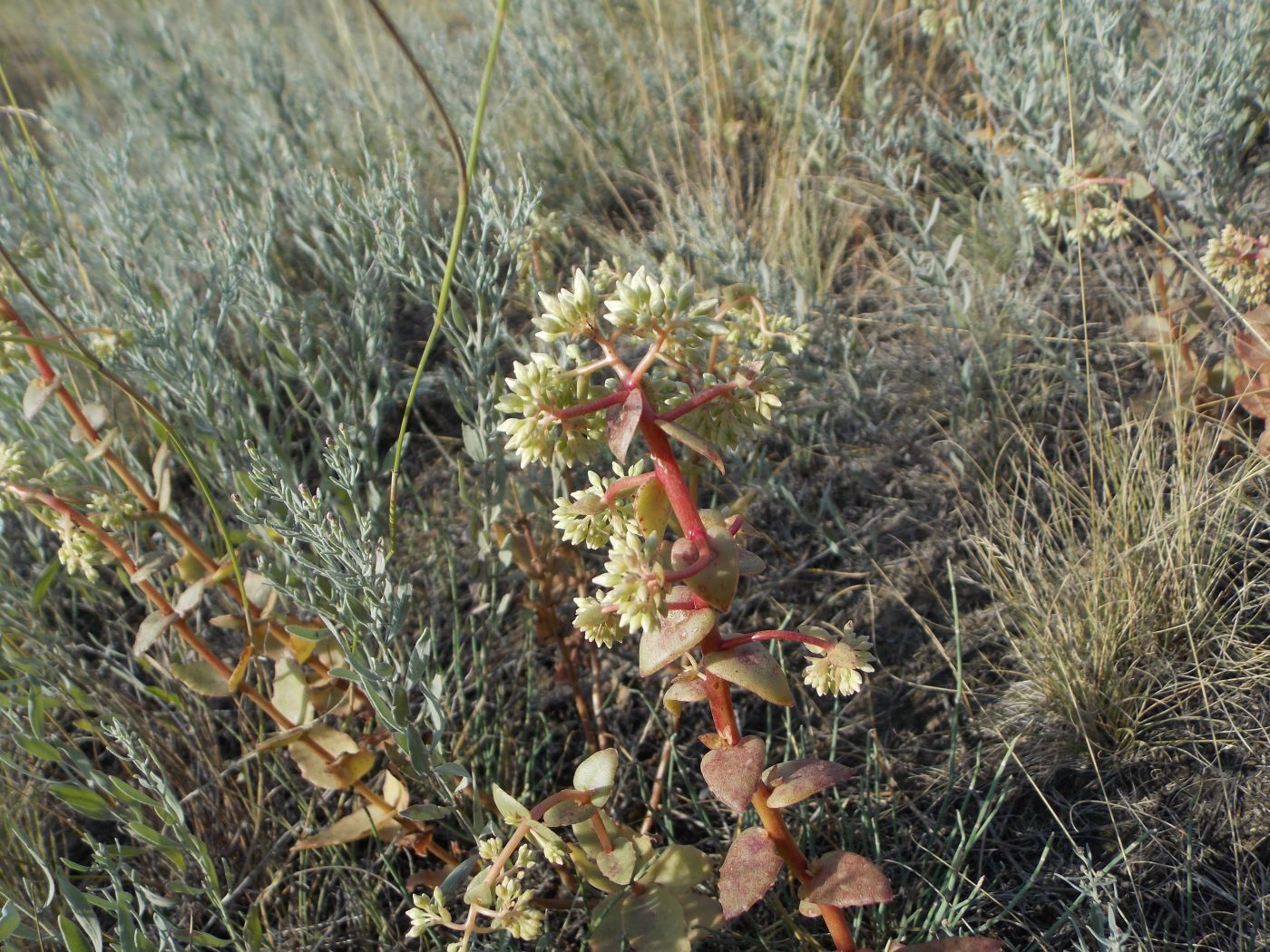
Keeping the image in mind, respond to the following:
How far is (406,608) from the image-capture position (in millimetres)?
1721

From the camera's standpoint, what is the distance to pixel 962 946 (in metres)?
1.31

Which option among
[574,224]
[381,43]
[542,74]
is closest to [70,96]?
[381,43]

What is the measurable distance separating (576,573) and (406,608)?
0.47 m

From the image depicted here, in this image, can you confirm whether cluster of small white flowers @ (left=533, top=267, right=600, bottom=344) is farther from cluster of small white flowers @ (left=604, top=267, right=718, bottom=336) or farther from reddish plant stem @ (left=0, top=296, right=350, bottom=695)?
reddish plant stem @ (left=0, top=296, right=350, bottom=695)

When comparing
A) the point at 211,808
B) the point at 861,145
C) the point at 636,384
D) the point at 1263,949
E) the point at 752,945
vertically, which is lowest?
the point at 1263,949

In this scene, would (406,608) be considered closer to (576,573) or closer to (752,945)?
(576,573)

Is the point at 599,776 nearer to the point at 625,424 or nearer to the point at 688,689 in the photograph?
the point at 688,689

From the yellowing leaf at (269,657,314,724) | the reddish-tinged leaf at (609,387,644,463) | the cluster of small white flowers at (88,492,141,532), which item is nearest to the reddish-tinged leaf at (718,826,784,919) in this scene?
the reddish-tinged leaf at (609,387,644,463)

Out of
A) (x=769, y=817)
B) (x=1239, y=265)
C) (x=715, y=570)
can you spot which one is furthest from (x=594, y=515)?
(x=1239, y=265)

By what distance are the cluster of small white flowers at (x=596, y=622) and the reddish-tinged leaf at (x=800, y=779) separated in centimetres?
31

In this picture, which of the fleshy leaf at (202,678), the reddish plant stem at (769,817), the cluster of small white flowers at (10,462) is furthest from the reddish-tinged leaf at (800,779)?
the cluster of small white flowers at (10,462)

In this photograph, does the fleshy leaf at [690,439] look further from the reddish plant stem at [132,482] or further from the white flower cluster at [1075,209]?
the white flower cluster at [1075,209]

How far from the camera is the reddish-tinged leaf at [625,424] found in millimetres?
1146

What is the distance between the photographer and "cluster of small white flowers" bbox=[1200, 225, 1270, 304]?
2137 mm
